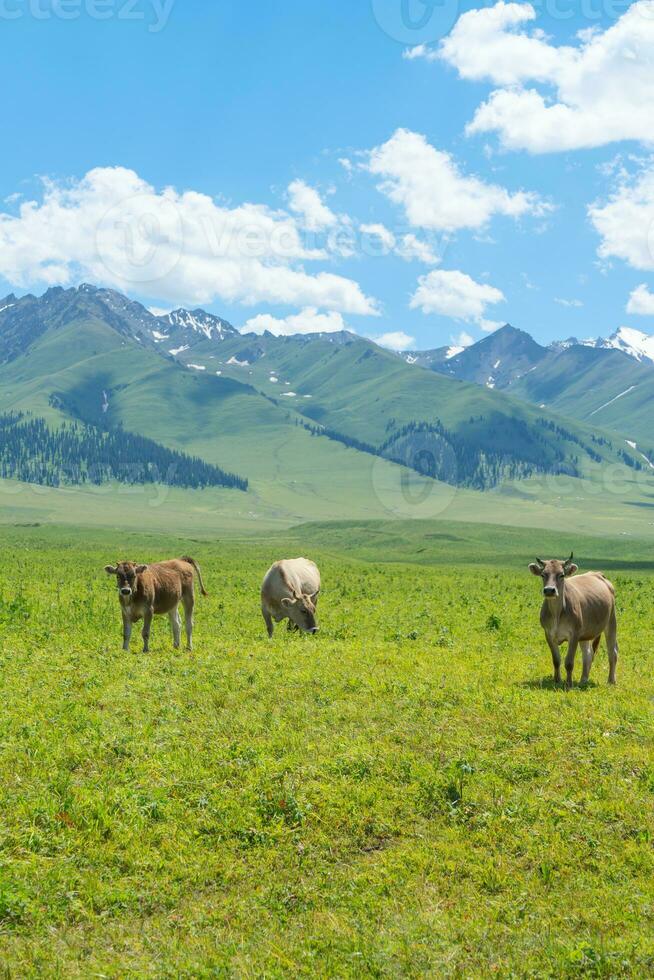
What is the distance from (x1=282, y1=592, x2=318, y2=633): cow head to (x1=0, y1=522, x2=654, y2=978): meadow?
226 inches

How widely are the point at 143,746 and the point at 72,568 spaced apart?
4410cm

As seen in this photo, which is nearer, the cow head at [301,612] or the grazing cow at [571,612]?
the grazing cow at [571,612]

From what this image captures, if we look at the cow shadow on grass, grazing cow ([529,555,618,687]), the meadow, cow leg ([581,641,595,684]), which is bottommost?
the meadow

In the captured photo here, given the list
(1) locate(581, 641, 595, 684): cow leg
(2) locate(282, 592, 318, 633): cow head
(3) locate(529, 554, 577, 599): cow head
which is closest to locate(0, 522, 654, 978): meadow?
(1) locate(581, 641, 595, 684): cow leg

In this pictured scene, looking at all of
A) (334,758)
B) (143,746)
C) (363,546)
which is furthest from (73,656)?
(363,546)

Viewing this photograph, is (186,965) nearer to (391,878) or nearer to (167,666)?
(391,878)

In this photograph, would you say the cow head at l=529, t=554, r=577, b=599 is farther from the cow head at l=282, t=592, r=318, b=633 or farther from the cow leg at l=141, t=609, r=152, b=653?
the cow leg at l=141, t=609, r=152, b=653

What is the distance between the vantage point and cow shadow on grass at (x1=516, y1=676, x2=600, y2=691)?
19094 millimetres

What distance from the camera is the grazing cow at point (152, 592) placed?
22938 mm

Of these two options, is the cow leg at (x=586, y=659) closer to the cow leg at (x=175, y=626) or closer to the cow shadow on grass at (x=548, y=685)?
the cow shadow on grass at (x=548, y=685)

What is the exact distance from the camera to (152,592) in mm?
24016

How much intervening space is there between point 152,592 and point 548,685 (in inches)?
473

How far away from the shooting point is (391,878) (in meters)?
10.8

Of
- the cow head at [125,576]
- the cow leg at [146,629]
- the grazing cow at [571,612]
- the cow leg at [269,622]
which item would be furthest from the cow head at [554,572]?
the cow leg at [146,629]
